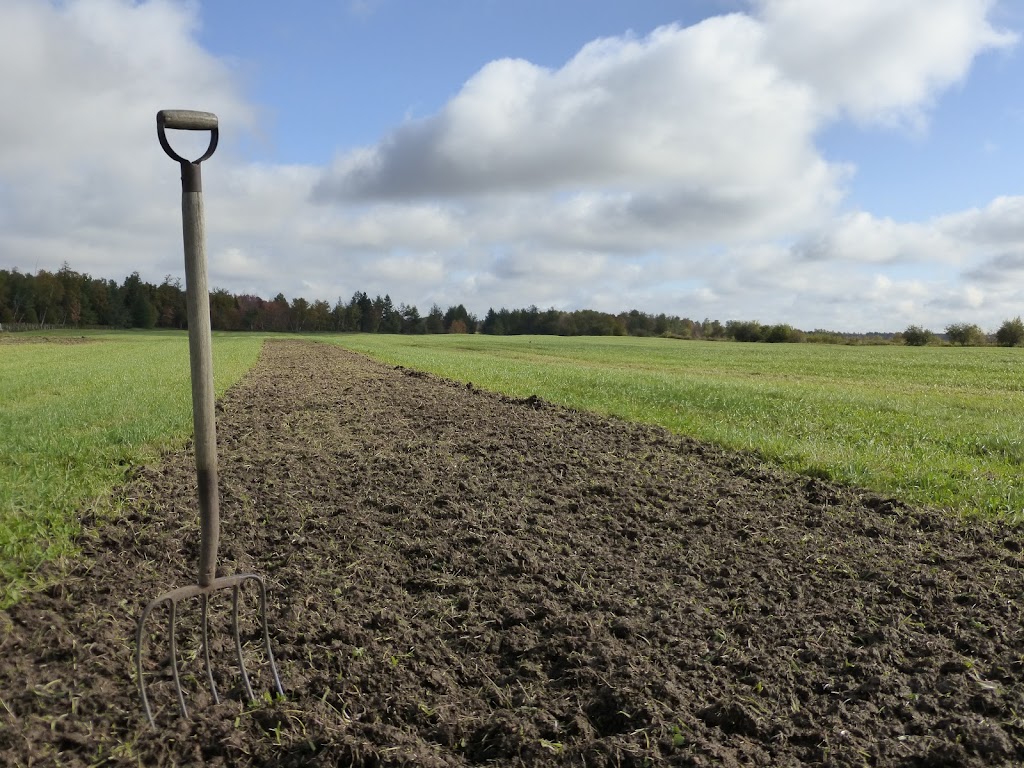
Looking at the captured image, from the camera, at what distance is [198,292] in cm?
343

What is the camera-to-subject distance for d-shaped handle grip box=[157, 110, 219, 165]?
3385 millimetres

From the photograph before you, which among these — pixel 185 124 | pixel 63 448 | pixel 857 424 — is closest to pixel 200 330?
pixel 185 124

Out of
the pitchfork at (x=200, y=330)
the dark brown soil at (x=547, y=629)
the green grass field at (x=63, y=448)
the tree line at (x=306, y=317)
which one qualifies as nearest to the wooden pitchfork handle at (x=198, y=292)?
the pitchfork at (x=200, y=330)

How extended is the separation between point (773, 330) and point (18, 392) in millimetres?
75139

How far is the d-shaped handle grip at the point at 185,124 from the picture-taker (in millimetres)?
3385

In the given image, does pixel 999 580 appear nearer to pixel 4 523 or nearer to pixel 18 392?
pixel 4 523

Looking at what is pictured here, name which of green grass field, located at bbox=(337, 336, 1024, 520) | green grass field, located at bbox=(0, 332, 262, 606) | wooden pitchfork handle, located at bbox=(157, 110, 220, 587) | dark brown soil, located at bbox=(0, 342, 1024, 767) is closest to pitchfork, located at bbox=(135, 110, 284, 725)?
wooden pitchfork handle, located at bbox=(157, 110, 220, 587)

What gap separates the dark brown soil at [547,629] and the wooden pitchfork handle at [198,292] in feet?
2.58

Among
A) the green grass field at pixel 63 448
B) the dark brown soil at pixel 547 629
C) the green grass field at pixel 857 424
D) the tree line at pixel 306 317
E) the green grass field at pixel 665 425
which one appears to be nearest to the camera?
the dark brown soil at pixel 547 629

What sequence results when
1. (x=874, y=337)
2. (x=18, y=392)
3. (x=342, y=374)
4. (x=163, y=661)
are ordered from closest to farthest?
(x=163, y=661)
(x=18, y=392)
(x=342, y=374)
(x=874, y=337)

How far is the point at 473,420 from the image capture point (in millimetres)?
10250

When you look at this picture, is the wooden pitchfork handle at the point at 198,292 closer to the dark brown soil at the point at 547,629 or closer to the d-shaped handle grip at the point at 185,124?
the d-shaped handle grip at the point at 185,124

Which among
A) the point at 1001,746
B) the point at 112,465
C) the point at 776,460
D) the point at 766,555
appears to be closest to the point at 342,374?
the point at 112,465

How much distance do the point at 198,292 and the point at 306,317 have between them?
111138 millimetres
